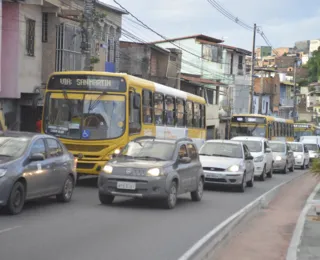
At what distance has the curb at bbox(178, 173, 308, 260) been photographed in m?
9.08

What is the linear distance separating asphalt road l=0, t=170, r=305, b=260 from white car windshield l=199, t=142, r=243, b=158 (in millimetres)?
4465

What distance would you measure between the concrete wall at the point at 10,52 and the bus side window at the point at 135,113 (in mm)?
8485

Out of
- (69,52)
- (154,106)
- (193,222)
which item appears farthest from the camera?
(69,52)

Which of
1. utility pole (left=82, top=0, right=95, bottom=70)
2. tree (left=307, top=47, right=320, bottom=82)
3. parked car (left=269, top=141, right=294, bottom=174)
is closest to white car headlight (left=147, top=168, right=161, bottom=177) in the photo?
tree (left=307, top=47, right=320, bottom=82)

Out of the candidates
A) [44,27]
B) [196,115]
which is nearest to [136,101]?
[196,115]

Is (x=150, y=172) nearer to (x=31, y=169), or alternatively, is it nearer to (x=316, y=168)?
(x=31, y=169)

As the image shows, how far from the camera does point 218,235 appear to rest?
35.7 feet

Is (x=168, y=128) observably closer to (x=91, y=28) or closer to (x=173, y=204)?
(x=91, y=28)

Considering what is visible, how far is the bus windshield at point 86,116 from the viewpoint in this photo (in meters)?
18.1

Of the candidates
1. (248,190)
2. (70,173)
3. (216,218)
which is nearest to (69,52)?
(248,190)

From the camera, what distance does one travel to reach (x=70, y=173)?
14.5 m

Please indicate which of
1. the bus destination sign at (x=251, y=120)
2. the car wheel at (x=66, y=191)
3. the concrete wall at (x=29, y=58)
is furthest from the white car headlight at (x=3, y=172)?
the bus destination sign at (x=251, y=120)

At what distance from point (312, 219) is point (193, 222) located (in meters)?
2.68

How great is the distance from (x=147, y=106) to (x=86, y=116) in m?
2.54
